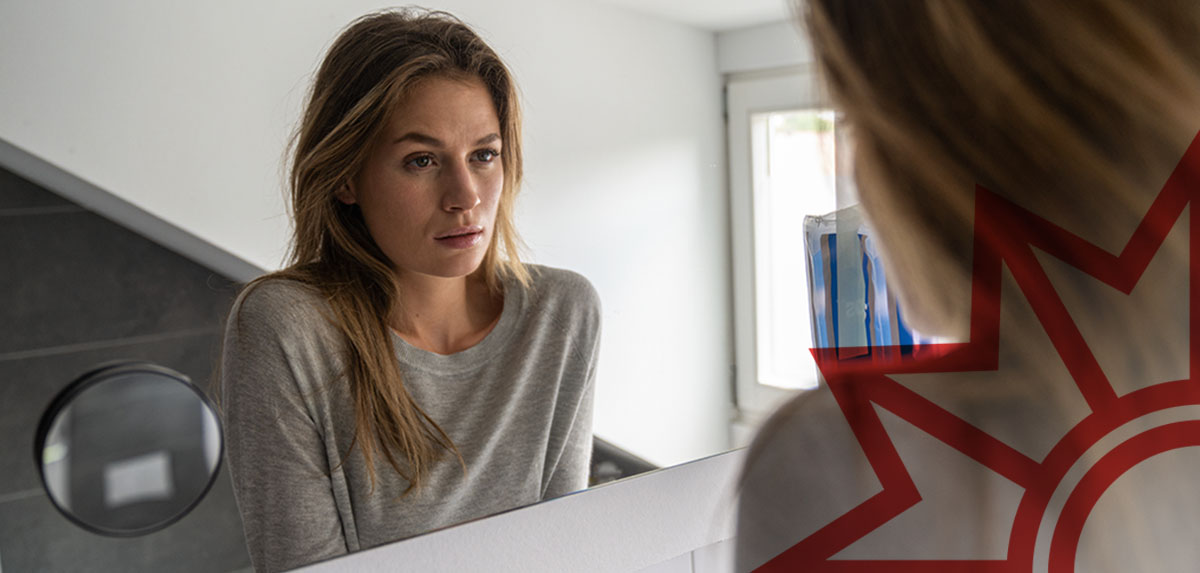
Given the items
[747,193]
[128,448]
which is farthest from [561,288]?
[128,448]

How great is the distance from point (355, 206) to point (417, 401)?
0.45 feet

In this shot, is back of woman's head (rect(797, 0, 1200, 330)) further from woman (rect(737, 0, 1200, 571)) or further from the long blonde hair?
the long blonde hair

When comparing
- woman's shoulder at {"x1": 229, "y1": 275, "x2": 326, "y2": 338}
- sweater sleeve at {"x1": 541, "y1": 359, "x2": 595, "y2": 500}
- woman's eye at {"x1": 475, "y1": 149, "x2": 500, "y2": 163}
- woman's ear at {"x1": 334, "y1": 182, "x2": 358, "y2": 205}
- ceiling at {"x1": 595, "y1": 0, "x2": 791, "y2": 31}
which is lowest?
sweater sleeve at {"x1": 541, "y1": 359, "x2": 595, "y2": 500}

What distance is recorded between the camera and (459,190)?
0.58m

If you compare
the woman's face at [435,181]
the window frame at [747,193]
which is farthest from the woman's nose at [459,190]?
the window frame at [747,193]

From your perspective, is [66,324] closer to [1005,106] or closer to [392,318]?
[392,318]

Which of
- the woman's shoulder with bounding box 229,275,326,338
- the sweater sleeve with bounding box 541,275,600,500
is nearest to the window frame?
the sweater sleeve with bounding box 541,275,600,500

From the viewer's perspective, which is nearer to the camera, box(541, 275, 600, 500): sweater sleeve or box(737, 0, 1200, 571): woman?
box(737, 0, 1200, 571): woman

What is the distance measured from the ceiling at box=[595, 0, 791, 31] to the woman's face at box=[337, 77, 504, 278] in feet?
0.57

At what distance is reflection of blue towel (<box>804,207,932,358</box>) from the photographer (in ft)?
2.36

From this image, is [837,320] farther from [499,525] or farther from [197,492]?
[197,492]

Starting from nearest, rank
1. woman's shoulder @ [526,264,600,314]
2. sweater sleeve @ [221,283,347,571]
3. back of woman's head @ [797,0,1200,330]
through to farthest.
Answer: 1. back of woman's head @ [797,0,1200,330]
2. sweater sleeve @ [221,283,347,571]
3. woman's shoulder @ [526,264,600,314]

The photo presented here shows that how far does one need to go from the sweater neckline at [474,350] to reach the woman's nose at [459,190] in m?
0.07

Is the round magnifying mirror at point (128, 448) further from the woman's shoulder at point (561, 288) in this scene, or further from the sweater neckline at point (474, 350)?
the woman's shoulder at point (561, 288)
